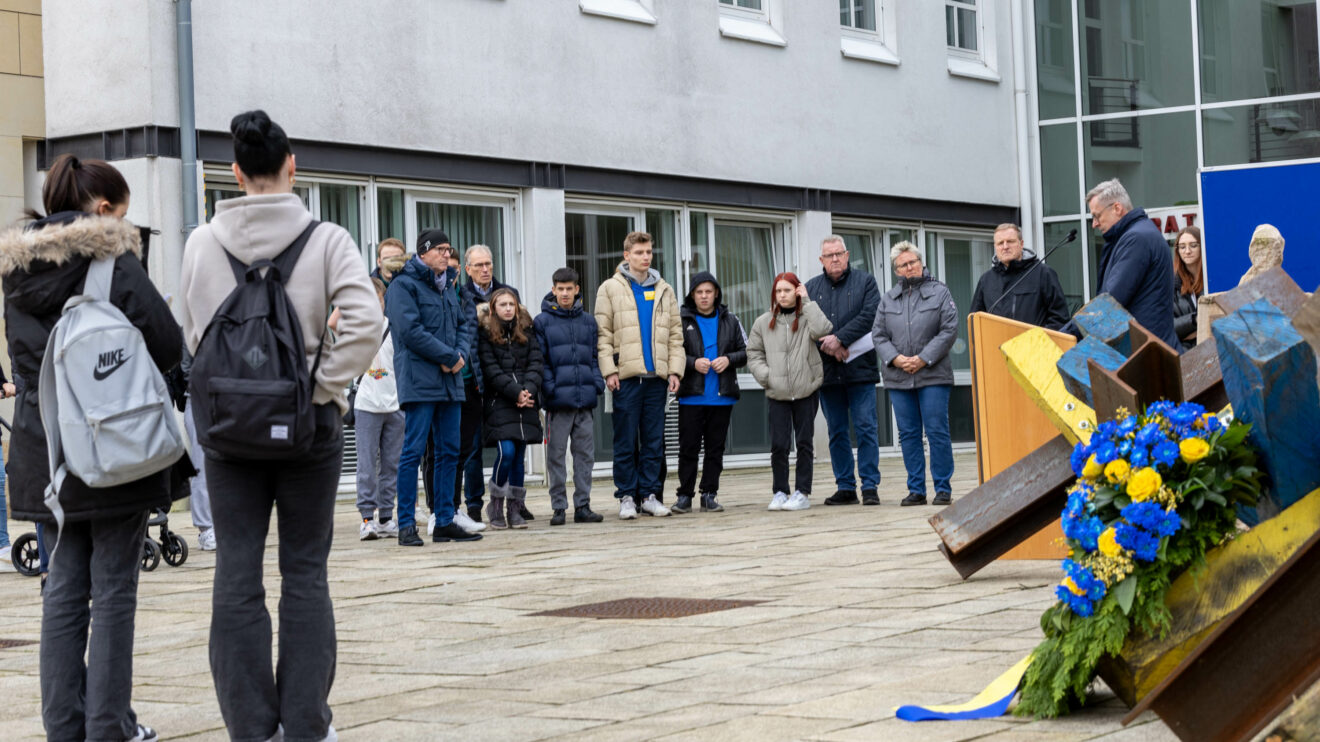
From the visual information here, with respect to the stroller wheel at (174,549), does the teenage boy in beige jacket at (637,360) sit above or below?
above

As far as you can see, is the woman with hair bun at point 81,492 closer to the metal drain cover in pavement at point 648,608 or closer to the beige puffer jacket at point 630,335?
the metal drain cover in pavement at point 648,608

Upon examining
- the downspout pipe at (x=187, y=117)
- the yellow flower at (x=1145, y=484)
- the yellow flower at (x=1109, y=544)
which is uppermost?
the downspout pipe at (x=187, y=117)

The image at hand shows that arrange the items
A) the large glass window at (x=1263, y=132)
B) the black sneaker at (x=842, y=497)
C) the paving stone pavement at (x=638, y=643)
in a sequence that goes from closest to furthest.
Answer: the paving stone pavement at (x=638, y=643) < the black sneaker at (x=842, y=497) < the large glass window at (x=1263, y=132)

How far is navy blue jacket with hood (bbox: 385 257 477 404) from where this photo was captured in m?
10.5

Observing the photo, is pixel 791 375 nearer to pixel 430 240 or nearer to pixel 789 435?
pixel 789 435

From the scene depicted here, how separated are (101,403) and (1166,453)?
274 cm

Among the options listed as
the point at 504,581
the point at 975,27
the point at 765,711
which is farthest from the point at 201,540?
the point at 975,27

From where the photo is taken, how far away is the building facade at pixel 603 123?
49.5 ft

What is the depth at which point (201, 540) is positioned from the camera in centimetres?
1141

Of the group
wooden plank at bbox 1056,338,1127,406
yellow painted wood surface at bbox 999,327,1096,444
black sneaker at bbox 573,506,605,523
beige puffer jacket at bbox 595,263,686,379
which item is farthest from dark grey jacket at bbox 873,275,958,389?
wooden plank at bbox 1056,338,1127,406

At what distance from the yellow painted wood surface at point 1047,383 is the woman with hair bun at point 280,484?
231 cm

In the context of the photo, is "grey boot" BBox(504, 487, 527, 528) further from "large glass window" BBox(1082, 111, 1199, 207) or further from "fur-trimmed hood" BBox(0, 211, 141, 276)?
"large glass window" BBox(1082, 111, 1199, 207)

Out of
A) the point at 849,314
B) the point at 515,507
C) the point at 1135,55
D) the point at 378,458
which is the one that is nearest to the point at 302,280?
A: the point at 378,458

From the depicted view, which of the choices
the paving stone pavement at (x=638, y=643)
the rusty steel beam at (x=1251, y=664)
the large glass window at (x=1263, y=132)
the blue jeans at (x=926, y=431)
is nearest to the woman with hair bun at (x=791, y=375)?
the blue jeans at (x=926, y=431)
